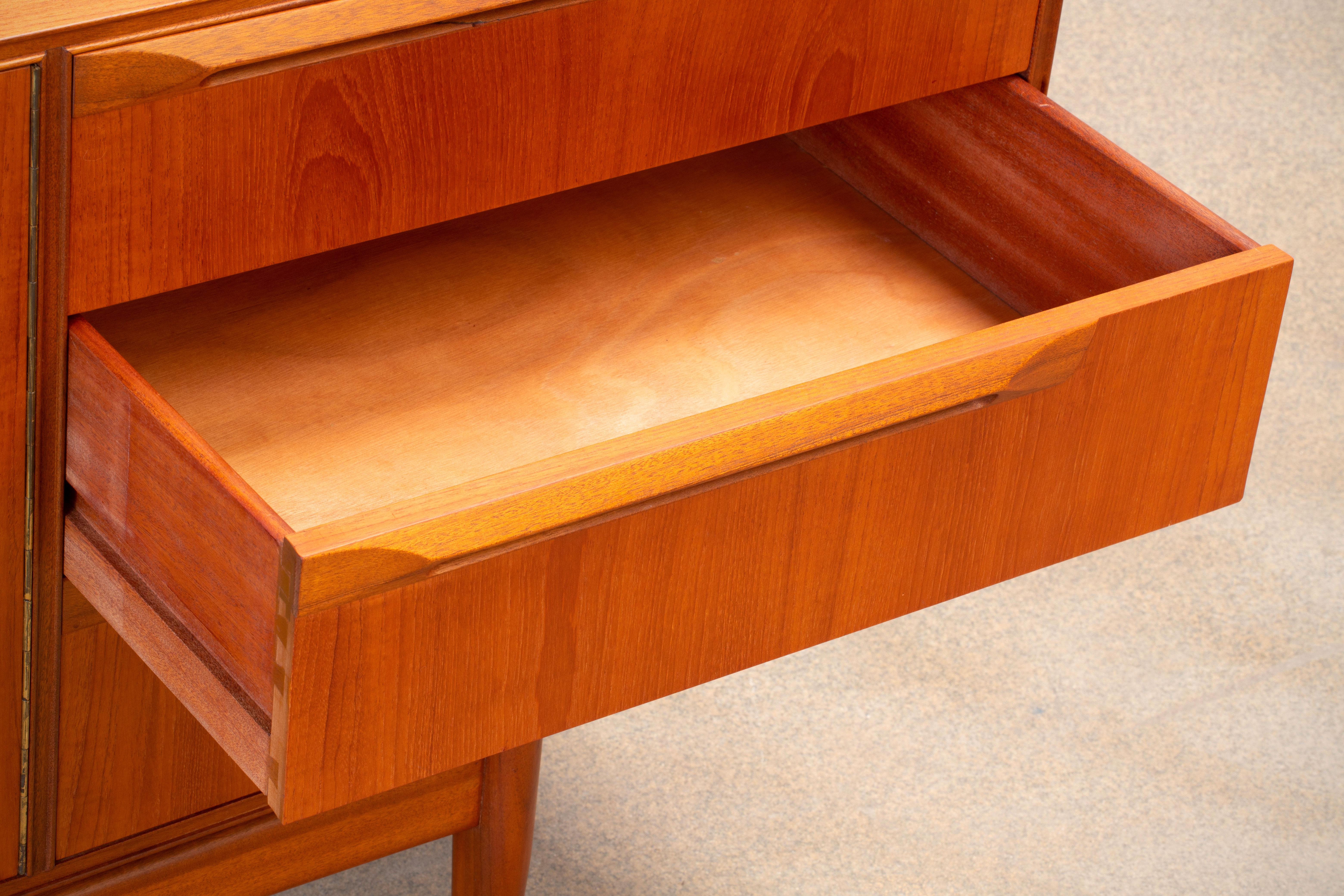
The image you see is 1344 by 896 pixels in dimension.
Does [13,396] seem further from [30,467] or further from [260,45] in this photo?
[260,45]

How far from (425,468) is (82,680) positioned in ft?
0.69

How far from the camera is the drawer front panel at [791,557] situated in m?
0.73

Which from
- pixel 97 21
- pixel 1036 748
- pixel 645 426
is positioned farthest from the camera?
pixel 1036 748

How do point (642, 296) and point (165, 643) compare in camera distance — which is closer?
point (165, 643)

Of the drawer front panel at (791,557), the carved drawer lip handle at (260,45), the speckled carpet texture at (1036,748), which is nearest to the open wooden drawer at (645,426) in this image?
the drawer front panel at (791,557)

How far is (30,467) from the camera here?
2.75 ft

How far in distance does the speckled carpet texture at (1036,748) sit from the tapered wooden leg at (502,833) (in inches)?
3.3

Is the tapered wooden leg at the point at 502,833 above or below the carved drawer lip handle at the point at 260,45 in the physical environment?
below

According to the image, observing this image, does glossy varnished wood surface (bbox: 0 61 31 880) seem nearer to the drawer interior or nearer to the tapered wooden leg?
the drawer interior

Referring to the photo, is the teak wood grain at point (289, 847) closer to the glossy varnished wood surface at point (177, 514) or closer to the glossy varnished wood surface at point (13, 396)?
the glossy varnished wood surface at point (13, 396)

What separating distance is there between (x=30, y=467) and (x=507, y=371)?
0.24 metres

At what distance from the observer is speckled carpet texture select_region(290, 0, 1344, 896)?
4.43 ft

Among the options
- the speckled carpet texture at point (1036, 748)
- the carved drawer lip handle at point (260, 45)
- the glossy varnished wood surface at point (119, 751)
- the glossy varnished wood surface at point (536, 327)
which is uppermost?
the carved drawer lip handle at point (260, 45)

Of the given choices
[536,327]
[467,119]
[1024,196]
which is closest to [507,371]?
[536,327]
